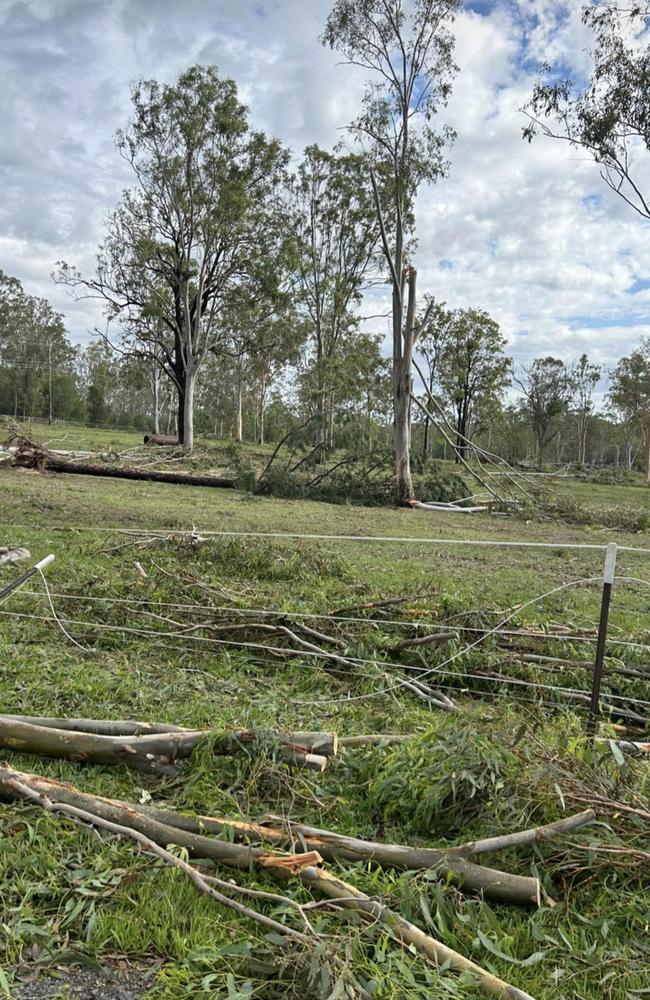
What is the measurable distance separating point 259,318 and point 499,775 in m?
28.5

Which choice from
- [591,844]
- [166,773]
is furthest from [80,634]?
[591,844]

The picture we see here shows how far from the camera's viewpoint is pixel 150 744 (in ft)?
9.89

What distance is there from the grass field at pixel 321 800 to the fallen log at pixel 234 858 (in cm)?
5

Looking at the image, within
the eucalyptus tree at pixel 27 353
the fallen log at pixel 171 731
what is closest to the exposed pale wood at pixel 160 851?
the fallen log at pixel 171 731

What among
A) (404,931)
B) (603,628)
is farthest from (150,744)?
(603,628)

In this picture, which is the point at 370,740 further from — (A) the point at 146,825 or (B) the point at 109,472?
(B) the point at 109,472

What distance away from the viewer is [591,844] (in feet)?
7.82

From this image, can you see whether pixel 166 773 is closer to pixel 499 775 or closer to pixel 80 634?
pixel 499 775

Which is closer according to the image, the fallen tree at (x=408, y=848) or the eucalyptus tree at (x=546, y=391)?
the fallen tree at (x=408, y=848)

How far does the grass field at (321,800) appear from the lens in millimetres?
1979

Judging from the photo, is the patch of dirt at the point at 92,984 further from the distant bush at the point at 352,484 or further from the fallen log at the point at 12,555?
the distant bush at the point at 352,484

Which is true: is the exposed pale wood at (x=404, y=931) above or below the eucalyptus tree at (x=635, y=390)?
below

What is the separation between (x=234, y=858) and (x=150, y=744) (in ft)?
2.63

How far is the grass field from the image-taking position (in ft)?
6.49
